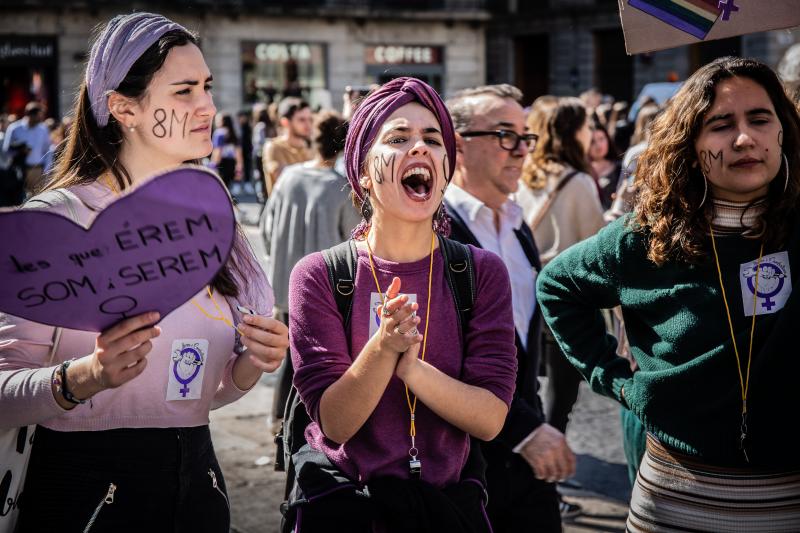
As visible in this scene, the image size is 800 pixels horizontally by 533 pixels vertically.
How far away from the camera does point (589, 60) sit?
112ft

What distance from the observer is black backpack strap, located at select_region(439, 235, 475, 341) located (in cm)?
238

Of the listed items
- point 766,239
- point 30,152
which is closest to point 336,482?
point 766,239

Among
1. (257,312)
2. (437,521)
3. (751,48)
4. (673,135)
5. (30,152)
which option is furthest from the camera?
(751,48)

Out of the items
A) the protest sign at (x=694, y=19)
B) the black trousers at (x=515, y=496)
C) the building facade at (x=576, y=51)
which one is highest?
the building facade at (x=576, y=51)

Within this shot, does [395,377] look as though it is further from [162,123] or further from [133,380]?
[162,123]

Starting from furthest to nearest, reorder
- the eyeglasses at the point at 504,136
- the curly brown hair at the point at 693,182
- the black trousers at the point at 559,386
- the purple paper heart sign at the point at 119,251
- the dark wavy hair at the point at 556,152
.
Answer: the dark wavy hair at the point at 556,152 → the black trousers at the point at 559,386 → the eyeglasses at the point at 504,136 → the curly brown hair at the point at 693,182 → the purple paper heart sign at the point at 119,251

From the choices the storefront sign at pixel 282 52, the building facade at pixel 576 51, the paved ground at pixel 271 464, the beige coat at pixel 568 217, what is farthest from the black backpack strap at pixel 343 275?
the storefront sign at pixel 282 52

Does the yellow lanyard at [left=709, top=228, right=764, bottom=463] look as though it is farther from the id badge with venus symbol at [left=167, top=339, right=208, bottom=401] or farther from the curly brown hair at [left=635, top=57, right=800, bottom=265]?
the id badge with venus symbol at [left=167, top=339, right=208, bottom=401]

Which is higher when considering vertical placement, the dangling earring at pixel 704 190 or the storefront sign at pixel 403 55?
the storefront sign at pixel 403 55

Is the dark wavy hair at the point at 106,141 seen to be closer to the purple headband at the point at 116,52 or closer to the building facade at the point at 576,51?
the purple headband at the point at 116,52

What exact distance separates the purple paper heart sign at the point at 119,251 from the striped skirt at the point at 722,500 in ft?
4.22

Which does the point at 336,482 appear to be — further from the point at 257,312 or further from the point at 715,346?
the point at 715,346

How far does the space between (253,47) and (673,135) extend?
105 feet

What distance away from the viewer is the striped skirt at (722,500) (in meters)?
2.42
